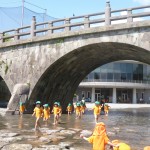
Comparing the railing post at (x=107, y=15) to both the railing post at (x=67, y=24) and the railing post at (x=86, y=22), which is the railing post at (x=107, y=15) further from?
the railing post at (x=67, y=24)

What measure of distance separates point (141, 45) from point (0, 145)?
31.8ft

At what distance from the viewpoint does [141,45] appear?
604 inches

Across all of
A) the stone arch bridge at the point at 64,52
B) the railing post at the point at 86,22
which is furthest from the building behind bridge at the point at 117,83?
the railing post at the point at 86,22

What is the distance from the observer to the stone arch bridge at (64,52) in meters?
16.1

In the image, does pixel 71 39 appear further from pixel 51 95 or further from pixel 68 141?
pixel 68 141

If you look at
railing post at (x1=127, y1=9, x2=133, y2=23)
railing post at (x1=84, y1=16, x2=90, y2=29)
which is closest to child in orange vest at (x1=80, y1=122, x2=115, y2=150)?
railing post at (x1=127, y1=9, x2=133, y2=23)

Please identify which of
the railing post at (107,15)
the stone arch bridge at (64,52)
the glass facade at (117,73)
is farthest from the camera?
the glass facade at (117,73)

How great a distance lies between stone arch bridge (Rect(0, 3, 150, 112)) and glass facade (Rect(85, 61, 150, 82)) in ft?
103

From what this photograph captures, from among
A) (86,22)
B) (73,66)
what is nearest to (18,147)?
(86,22)

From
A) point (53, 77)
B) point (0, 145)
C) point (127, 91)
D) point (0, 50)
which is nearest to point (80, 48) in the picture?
point (53, 77)

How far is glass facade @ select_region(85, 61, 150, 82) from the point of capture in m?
55.8

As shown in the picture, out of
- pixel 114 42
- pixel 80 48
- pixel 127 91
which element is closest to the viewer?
pixel 114 42

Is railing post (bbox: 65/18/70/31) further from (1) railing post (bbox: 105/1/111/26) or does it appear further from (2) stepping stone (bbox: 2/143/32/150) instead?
(2) stepping stone (bbox: 2/143/32/150)

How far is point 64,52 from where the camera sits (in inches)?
738
